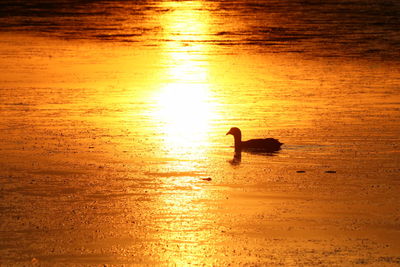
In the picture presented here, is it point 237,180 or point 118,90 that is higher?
point 118,90

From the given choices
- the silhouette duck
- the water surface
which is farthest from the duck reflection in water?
the water surface

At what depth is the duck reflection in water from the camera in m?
15.0

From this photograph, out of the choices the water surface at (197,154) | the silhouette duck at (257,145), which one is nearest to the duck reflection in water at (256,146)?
the silhouette duck at (257,145)

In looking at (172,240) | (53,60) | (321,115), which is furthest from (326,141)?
(53,60)

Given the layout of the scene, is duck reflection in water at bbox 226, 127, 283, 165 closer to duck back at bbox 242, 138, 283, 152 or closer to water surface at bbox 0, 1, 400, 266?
duck back at bbox 242, 138, 283, 152

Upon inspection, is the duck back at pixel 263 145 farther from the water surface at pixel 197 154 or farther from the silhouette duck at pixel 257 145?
the water surface at pixel 197 154

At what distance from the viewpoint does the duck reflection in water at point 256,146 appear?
1504 cm

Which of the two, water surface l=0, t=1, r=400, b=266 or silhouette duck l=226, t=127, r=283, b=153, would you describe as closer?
water surface l=0, t=1, r=400, b=266

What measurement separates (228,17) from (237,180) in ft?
120

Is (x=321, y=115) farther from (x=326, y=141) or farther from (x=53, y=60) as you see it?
(x=53, y=60)

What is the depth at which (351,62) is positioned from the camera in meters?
27.4

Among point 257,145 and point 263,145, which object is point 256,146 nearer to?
point 257,145

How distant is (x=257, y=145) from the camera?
50.4 ft

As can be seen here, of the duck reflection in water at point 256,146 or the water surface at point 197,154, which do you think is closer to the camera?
the water surface at point 197,154
